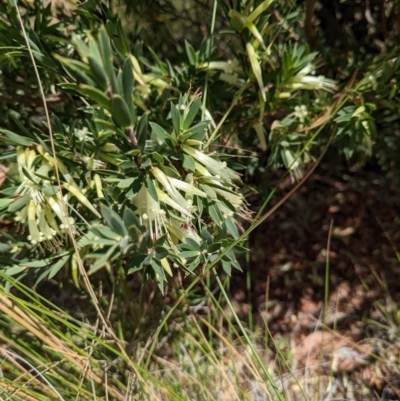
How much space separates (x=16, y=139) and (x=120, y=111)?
1.26 ft

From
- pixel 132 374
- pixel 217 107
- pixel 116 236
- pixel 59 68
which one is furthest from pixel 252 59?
pixel 132 374

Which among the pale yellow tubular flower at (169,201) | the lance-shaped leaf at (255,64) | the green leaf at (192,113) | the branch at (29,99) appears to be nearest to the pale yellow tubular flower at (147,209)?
the pale yellow tubular flower at (169,201)

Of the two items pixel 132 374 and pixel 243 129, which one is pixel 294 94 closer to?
pixel 243 129

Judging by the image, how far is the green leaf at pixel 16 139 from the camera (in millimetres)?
852

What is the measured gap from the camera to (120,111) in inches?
21.9

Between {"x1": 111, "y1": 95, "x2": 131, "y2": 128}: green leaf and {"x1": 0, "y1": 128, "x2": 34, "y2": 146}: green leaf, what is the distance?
13.5 inches

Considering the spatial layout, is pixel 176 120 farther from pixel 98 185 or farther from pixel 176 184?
pixel 98 185

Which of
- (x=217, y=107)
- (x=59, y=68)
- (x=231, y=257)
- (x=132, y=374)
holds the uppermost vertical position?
(x=59, y=68)

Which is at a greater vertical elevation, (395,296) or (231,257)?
(231,257)

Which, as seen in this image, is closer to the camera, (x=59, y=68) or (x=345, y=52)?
(x=59, y=68)

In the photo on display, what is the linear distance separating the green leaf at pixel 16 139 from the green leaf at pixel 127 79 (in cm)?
37

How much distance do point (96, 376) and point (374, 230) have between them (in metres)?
1.07

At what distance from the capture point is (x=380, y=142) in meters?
1.44

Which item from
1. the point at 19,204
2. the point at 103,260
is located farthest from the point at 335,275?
the point at 103,260
